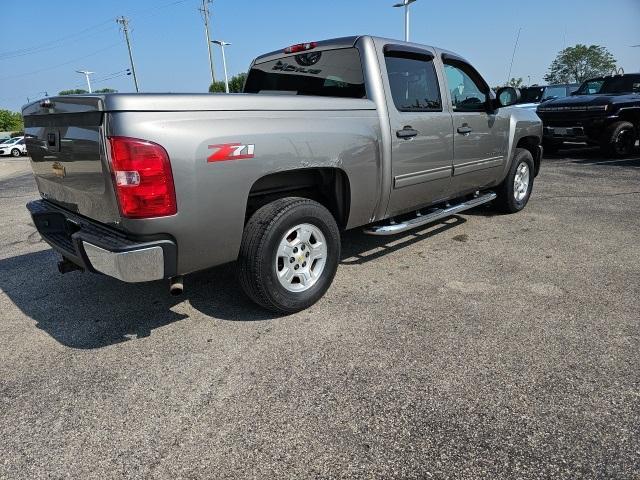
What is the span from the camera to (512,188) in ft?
18.6

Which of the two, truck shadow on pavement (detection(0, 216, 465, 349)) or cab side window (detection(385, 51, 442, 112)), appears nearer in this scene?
truck shadow on pavement (detection(0, 216, 465, 349))

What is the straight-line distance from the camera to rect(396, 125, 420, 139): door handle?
3609 millimetres

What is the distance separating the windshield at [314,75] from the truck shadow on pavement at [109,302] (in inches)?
61.7

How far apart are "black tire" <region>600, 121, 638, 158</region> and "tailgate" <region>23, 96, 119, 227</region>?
11139 mm

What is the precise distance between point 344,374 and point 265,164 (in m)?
1.32

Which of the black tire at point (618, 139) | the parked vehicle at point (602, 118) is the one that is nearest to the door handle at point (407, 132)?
the parked vehicle at point (602, 118)

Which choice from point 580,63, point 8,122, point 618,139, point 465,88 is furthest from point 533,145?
point 580,63

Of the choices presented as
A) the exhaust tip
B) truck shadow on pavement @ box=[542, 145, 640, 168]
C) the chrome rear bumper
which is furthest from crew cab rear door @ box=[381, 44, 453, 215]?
truck shadow on pavement @ box=[542, 145, 640, 168]

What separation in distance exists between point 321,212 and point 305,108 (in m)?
0.71

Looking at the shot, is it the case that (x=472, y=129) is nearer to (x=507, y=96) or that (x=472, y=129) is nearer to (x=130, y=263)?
(x=507, y=96)

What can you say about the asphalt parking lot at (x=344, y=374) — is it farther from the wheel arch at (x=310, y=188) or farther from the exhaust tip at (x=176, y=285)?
the wheel arch at (x=310, y=188)

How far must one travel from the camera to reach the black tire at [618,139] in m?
10.2

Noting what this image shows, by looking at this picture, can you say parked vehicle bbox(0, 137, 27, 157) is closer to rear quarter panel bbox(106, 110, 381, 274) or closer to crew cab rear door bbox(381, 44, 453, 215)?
crew cab rear door bbox(381, 44, 453, 215)

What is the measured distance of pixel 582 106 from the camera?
10.3 metres
